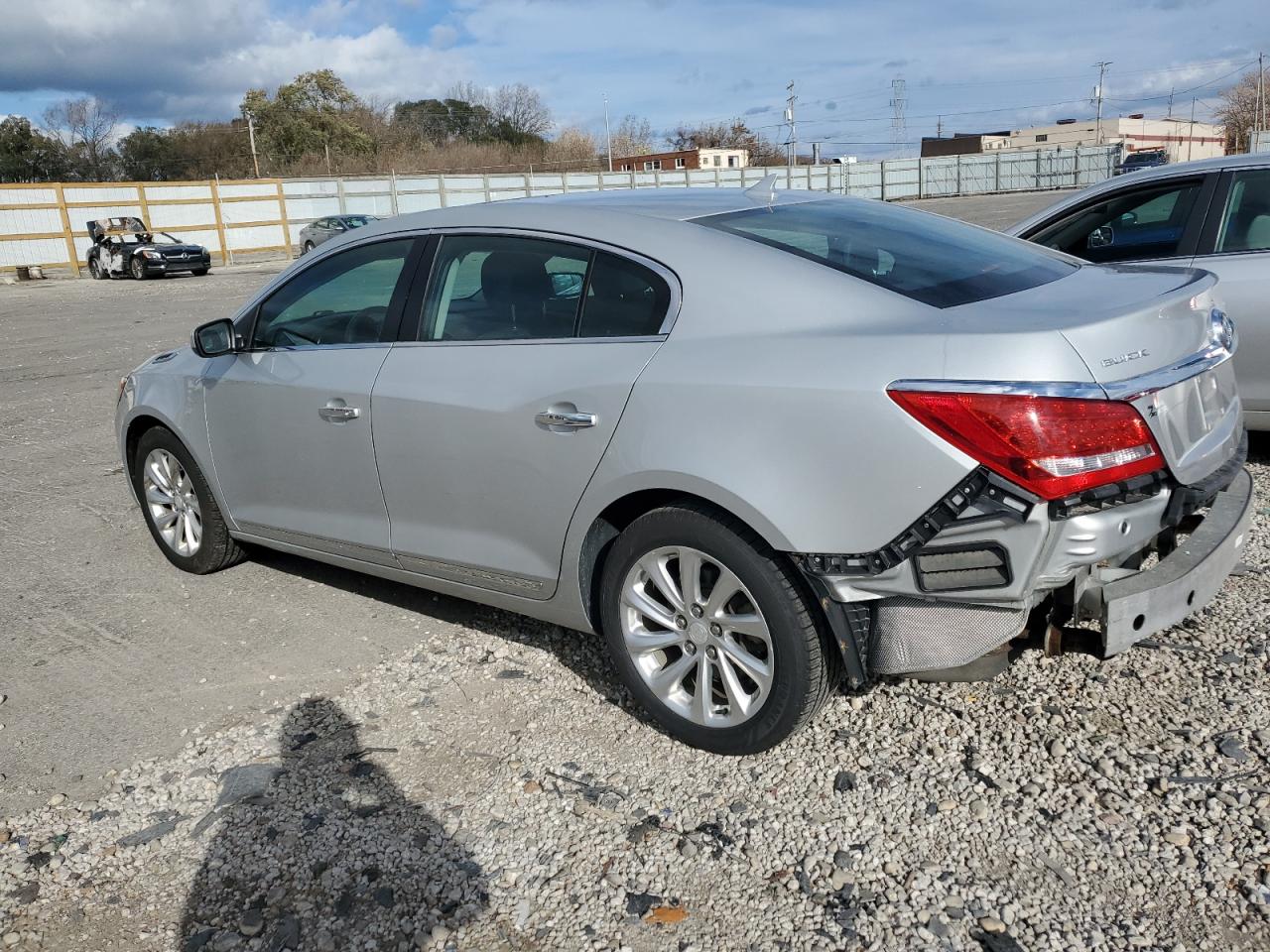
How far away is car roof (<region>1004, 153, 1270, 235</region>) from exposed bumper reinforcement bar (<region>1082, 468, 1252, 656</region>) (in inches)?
109

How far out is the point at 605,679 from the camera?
3930mm

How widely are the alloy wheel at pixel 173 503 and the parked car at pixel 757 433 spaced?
37.7 inches

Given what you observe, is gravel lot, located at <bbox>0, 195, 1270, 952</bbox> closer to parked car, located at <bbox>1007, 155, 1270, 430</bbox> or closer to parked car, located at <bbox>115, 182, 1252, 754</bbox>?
parked car, located at <bbox>115, 182, 1252, 754</bbox>

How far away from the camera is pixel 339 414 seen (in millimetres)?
4059

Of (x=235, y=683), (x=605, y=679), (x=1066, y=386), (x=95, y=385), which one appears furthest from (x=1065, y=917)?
(x=95, y=385)

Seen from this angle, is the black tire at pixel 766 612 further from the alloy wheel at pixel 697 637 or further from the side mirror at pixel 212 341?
the side mirror at pixel 212 341

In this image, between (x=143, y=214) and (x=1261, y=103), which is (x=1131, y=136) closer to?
(x=1261, y=103)

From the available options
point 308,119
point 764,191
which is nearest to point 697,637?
point 764,191

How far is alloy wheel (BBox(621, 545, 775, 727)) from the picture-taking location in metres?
3.14

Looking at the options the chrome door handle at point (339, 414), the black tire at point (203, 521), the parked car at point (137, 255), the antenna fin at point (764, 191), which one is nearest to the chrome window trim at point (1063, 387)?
the antenna fin at point (764, 191)

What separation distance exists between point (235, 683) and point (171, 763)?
0.59 m

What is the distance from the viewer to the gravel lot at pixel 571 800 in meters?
2.63

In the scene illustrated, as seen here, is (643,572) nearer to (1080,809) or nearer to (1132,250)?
(1080,809)

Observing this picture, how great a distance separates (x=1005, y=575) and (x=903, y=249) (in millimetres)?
1269
